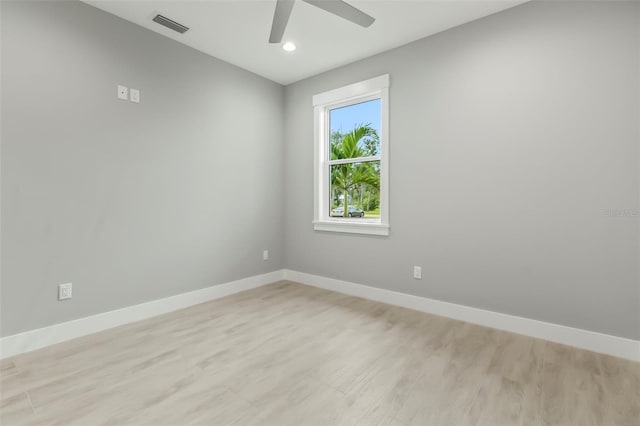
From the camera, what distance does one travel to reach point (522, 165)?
8.11 ft

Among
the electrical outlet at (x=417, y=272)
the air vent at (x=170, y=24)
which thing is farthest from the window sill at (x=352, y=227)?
the air vent at (x=170, y=24)

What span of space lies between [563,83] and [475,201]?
107 cm

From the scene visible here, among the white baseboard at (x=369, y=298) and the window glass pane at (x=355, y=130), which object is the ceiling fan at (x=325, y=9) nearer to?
the window glass pane at (x=355, y=130)

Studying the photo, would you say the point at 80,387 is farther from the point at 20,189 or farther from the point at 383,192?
the point at 383,192

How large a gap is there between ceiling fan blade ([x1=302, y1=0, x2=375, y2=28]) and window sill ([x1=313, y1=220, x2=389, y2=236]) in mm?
1896

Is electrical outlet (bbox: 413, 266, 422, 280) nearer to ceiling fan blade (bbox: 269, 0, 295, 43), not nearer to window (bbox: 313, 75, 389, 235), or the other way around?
window (bbox: 313, 75, 389, 235)

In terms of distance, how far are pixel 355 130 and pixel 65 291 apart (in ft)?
10.5

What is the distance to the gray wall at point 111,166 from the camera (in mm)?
2160

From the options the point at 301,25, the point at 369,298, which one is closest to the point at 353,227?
the point at 369,298

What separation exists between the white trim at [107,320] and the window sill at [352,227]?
1145mm

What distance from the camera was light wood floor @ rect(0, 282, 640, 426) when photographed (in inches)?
59.6

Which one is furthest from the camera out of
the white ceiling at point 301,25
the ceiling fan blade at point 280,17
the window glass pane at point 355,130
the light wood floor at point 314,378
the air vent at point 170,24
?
the window glass pane at point 355,130

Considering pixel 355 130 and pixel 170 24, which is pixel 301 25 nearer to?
pixel 170 24

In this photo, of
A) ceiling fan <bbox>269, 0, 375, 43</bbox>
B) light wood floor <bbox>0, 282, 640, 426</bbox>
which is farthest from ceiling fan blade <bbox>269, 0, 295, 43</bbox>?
light wood floor <bbox>0, 282, 640, 426</bbox>
